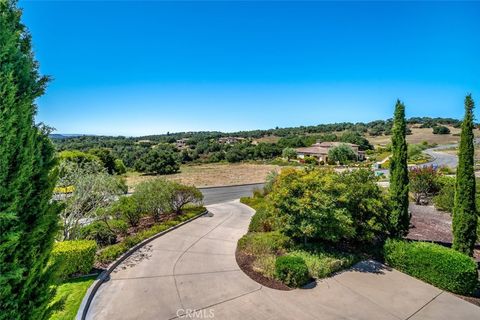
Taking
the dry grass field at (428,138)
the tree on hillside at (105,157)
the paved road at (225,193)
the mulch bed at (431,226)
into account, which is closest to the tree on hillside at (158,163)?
the tree on hillside at (105,157)

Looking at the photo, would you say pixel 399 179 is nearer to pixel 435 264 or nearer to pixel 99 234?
pixel 435 264

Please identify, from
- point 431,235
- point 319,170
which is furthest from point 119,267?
point 431,235

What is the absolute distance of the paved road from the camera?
24.9 meters

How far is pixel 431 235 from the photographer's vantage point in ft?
43.9

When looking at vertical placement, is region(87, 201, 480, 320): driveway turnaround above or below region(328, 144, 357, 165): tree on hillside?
below

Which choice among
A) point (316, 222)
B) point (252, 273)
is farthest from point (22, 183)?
point (316, 222)

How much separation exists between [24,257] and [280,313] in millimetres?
5898

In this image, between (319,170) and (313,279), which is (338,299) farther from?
(319,170)

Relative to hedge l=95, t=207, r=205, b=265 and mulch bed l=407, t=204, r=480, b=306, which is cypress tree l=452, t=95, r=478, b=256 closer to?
mulch bed l=407, t=204, r=480, b=306

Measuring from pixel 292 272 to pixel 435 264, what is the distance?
15.6 ft

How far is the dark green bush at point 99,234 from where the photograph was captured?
11.8 metres

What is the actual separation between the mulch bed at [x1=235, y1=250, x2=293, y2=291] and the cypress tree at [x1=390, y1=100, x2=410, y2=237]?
18.3 ft

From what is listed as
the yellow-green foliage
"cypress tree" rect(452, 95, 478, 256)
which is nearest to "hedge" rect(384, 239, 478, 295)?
"cypress tree" rect(452, 95, 478, 256)

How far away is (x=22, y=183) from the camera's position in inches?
134
